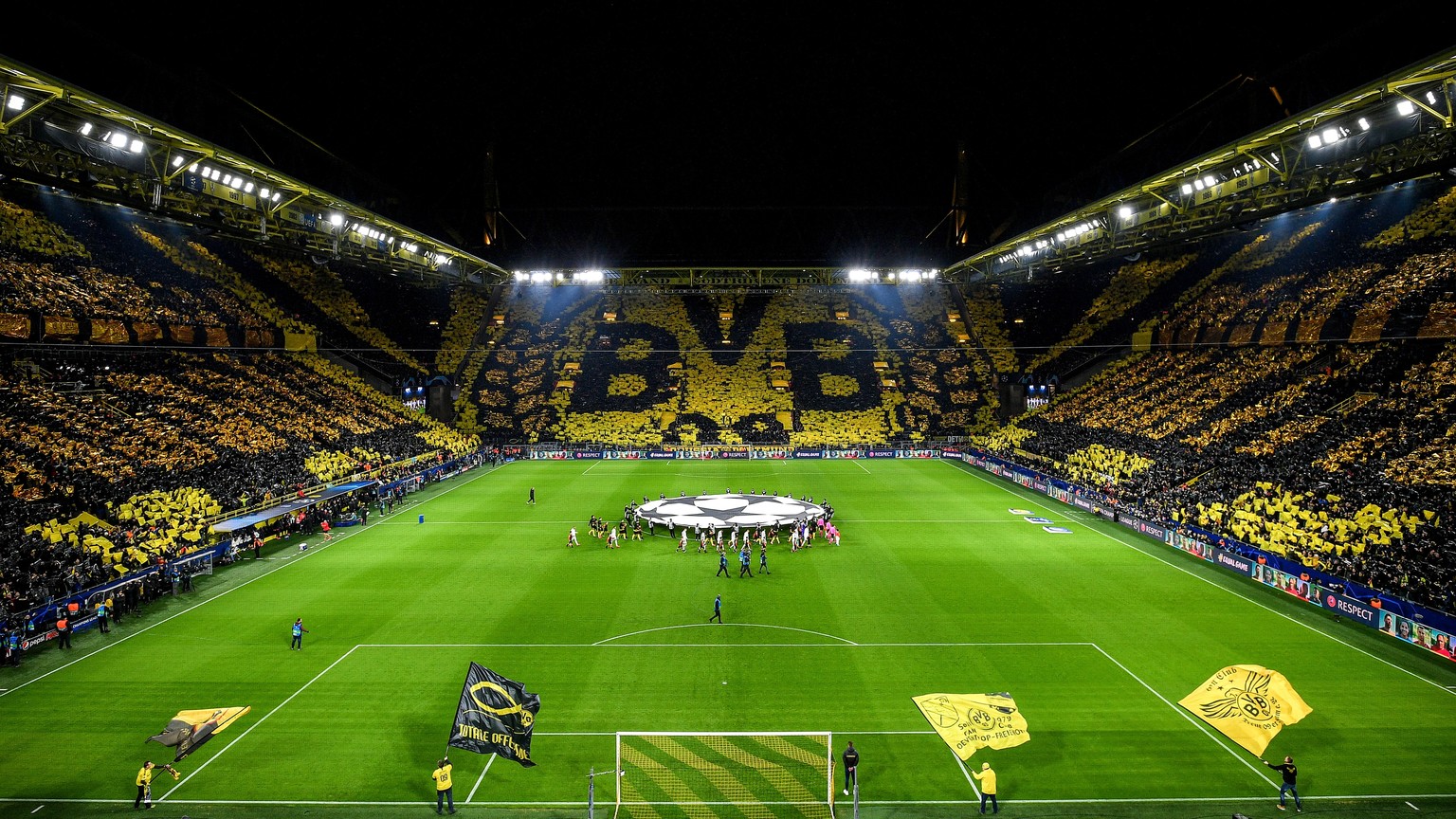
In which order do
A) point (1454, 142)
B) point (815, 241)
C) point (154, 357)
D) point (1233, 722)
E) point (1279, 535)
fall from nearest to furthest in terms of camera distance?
1. point (1233, 722)
2. point (1454, 142)
3. point (1279, 535)
4. point (154, 357)
5. point (815, 241)

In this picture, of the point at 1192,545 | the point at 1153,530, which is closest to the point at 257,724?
the point at 1192,545

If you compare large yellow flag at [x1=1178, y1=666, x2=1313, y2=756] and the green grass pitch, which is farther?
large yellow flag at [x1=1178, y1=666, x2=1313, y2=756]

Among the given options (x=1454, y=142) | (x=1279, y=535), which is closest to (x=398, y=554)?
(x=1279, y=535)

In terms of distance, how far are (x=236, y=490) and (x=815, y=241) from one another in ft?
169

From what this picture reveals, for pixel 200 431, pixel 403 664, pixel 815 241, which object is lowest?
pixel 403 664

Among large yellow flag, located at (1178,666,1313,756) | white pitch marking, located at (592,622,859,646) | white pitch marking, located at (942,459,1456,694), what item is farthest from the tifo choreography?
large yellow flag, located at (1178,666,1313,756)

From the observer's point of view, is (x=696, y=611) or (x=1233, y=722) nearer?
(x=1233, y=722)

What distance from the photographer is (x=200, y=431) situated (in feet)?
119

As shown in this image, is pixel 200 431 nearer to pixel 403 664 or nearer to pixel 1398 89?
pixel 403 664

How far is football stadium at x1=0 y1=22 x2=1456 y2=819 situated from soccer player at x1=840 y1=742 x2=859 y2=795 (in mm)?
365

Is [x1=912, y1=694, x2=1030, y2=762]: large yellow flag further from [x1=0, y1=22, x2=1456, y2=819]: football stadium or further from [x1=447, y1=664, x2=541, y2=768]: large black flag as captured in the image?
[x1=447, y1=664, x2=541, y2=768]: large black flag

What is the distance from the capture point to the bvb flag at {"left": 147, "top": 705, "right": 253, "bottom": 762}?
13.4m

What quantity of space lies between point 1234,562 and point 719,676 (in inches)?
776

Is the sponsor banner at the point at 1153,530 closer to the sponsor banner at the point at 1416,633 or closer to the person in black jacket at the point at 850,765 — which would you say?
the sponsor banner at the point at 1416,633
